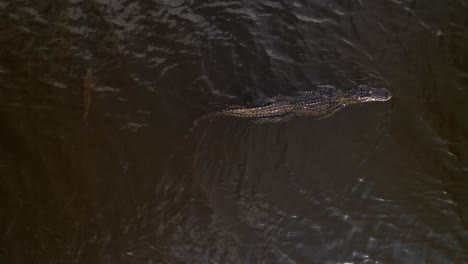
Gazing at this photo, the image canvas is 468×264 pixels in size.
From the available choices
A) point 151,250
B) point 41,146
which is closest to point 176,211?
point 151,250

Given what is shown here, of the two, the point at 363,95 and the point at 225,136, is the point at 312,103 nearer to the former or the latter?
the point at 363,95

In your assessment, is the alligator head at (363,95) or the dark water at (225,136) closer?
the dark water at (225,136)

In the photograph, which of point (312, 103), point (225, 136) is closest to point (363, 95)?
point (312, 103)
